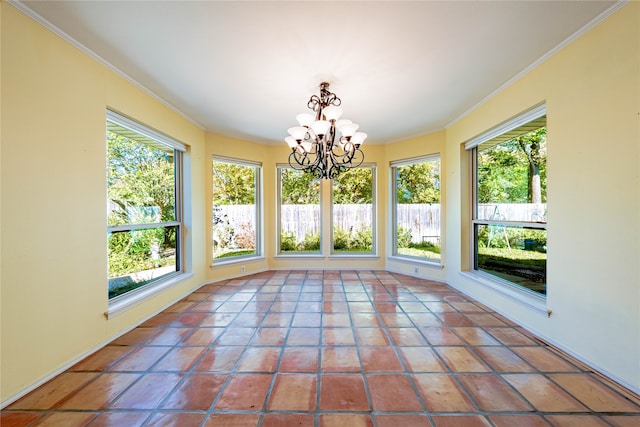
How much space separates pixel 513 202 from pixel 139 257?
14.5 ft

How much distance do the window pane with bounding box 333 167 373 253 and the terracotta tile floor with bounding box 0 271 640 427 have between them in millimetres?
2250

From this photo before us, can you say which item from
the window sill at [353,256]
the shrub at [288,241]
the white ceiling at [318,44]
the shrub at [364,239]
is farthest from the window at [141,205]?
the shrub at [364,239]

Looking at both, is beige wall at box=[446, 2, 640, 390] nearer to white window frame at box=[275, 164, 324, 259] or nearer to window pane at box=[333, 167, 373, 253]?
window pane at box=[333, 167, 373, 253]

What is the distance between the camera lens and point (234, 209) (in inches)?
185

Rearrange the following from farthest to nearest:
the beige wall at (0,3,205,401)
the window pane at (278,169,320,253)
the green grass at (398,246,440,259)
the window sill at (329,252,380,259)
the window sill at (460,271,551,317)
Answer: the window pane at (278,169,320,253) < the window sill at (329,252,380,259) < the green grass at (398,246,440,259) < the window sill at (460,271,551,317) < the beige wall at (0,3,205,401)

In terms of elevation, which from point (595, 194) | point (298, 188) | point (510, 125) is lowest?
point (595, 194)

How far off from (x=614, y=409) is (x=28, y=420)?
139 inches

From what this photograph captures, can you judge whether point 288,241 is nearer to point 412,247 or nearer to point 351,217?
point 351,217

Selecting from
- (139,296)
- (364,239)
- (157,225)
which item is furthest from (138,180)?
(364,239)

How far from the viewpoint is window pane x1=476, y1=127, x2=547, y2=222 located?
102 inches

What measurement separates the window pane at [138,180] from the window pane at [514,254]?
4360 mm

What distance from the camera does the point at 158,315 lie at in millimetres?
2988

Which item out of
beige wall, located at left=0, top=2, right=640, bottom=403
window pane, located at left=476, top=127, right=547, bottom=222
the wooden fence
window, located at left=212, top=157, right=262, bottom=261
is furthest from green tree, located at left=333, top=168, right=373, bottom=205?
beige wall, located at left=0, top=2, right=640, bottom=403

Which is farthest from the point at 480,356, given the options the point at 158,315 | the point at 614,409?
the point at 158,315
